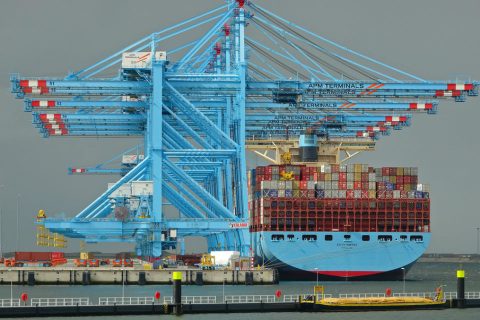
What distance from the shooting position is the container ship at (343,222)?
105 m

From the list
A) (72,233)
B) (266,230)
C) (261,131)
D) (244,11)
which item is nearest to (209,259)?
(266,230)

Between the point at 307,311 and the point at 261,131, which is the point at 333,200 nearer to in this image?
the point at 261,131

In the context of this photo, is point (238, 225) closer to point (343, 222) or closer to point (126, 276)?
point (343, 222)

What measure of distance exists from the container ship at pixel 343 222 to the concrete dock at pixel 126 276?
6.19m

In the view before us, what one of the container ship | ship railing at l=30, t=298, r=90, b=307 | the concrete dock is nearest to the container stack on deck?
the container ship

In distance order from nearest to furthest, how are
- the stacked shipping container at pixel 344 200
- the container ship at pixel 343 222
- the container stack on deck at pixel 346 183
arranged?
the container ship at pixel 343 222 → the stacked shipping container at pixel 344 200 → the container stack on deck at pixel 346 183

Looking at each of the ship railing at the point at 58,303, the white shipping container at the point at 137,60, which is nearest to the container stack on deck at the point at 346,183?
the white shipping container at the point at 137,60

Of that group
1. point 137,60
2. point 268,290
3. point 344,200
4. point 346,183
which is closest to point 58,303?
point 268,290

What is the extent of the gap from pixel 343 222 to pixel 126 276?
1774 centimetres

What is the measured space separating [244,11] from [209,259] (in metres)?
19.5

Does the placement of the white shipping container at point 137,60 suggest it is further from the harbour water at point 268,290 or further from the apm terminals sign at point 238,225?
the harbour water at point 268,290

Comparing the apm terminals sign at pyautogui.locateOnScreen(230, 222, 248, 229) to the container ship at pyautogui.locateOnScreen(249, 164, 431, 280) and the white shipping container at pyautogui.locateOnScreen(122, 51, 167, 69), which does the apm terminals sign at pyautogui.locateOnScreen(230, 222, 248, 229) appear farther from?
the white shipping container at pyautogui.locateOnScreen(122, 51, 167, 69)

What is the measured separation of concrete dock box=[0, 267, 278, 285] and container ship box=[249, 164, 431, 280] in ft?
20.3

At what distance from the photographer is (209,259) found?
105750mm
